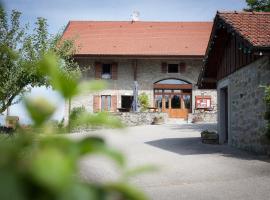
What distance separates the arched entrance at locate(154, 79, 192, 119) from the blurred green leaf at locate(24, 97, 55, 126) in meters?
29.6

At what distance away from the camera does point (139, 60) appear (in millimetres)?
31297

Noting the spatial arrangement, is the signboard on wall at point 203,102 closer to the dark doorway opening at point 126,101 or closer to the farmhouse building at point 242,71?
the dark doorway opening at point 126,101

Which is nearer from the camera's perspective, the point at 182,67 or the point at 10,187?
the point at 10,187

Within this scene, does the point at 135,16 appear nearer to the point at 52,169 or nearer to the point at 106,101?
the point at 106,101

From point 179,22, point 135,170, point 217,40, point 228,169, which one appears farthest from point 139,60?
point 135,170

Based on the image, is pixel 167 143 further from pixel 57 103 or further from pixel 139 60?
pixel 139 60

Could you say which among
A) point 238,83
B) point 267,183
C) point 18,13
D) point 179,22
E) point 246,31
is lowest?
point 267,183

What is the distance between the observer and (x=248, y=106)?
478 inches

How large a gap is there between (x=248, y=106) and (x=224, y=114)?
391 centimetres

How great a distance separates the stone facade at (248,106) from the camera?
10836mm

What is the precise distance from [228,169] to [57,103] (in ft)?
27.6

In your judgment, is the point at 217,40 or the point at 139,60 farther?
the point at 139,60

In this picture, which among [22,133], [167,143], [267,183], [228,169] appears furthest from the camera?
[167,143]

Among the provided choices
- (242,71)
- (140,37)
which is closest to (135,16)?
(140,37)
